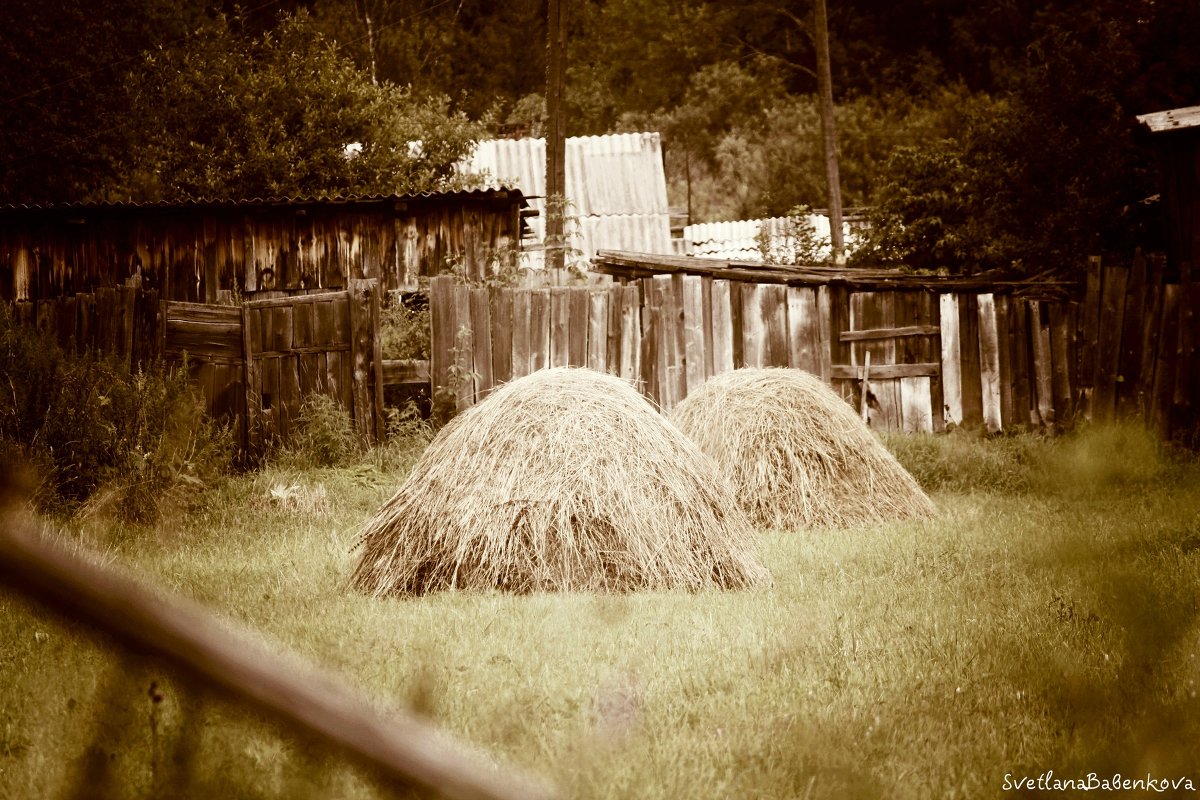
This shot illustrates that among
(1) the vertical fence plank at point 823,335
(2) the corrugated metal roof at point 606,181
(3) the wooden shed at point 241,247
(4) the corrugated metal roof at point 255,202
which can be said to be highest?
(2) the corrugated metal roof at point 606,181

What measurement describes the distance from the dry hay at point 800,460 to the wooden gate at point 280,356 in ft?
14.0

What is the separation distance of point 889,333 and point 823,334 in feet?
2.87

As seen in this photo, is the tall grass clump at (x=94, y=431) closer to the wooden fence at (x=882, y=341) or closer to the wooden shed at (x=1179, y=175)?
the wooden fence at (x=882, y=341)

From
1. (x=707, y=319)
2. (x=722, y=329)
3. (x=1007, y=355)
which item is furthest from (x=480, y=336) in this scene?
(x=1007, y=355)

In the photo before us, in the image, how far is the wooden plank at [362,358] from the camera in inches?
439

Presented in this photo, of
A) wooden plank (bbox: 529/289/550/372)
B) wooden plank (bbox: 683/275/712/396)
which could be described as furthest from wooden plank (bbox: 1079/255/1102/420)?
wooden plank (bbox: 529/289/550/372)

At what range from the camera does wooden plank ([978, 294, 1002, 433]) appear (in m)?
12.6

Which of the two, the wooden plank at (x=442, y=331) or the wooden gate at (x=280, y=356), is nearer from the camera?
the wooden gate at (x=280, y=356)

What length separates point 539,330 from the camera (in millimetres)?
11664

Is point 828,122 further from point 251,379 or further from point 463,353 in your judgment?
point 251,379

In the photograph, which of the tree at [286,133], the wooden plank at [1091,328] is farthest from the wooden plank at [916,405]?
the tree at [286,133]

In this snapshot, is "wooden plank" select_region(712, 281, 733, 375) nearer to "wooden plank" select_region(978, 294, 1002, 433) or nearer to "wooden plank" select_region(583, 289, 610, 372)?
"wooden plank" select_region(583, 289, 610, 372)

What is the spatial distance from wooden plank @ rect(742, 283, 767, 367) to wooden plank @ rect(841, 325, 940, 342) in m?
1.14
